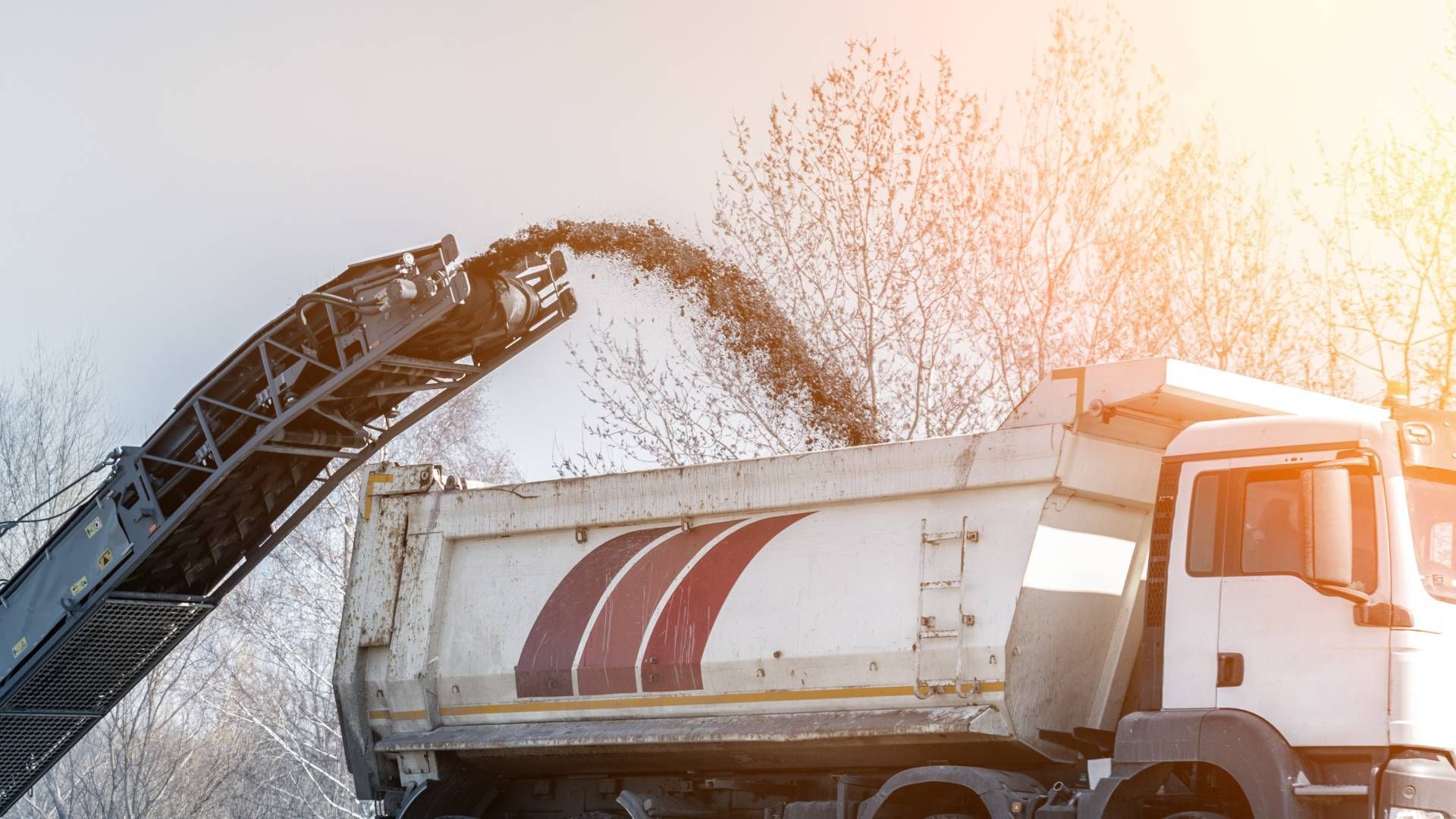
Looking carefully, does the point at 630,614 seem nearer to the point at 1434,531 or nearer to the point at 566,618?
the point at 566,618

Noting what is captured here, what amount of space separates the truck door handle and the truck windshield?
858 millimetres

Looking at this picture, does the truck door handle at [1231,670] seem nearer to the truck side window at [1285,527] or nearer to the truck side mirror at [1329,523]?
the truck side window at [1285,527]

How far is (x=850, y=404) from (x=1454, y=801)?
10.6 meters

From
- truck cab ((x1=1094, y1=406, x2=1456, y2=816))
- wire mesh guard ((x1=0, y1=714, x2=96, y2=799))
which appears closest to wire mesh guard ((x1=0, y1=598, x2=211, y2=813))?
wire mesh guard ((x1=0, y1=714, x2=96, y2=799))

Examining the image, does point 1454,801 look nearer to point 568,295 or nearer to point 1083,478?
point 1083,478

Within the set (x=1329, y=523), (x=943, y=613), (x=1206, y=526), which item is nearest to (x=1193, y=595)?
(x=1206, y=526)

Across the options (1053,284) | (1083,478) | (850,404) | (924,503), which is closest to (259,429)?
(924,503)

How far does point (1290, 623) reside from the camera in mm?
6465

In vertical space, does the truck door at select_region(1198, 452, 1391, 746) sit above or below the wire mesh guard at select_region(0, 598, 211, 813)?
above

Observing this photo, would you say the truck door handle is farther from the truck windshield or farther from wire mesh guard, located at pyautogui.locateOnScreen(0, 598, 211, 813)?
wire mesh guard, located at pyautogui.locateOnScreen(0, 598, 211, 813)

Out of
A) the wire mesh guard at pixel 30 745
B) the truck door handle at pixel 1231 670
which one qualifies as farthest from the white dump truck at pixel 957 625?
the wire mesh guard at pixel 30 745

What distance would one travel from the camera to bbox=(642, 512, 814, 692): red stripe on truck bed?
27.1ft

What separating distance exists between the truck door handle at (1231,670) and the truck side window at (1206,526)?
38 cm

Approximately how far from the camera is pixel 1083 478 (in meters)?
7.35
